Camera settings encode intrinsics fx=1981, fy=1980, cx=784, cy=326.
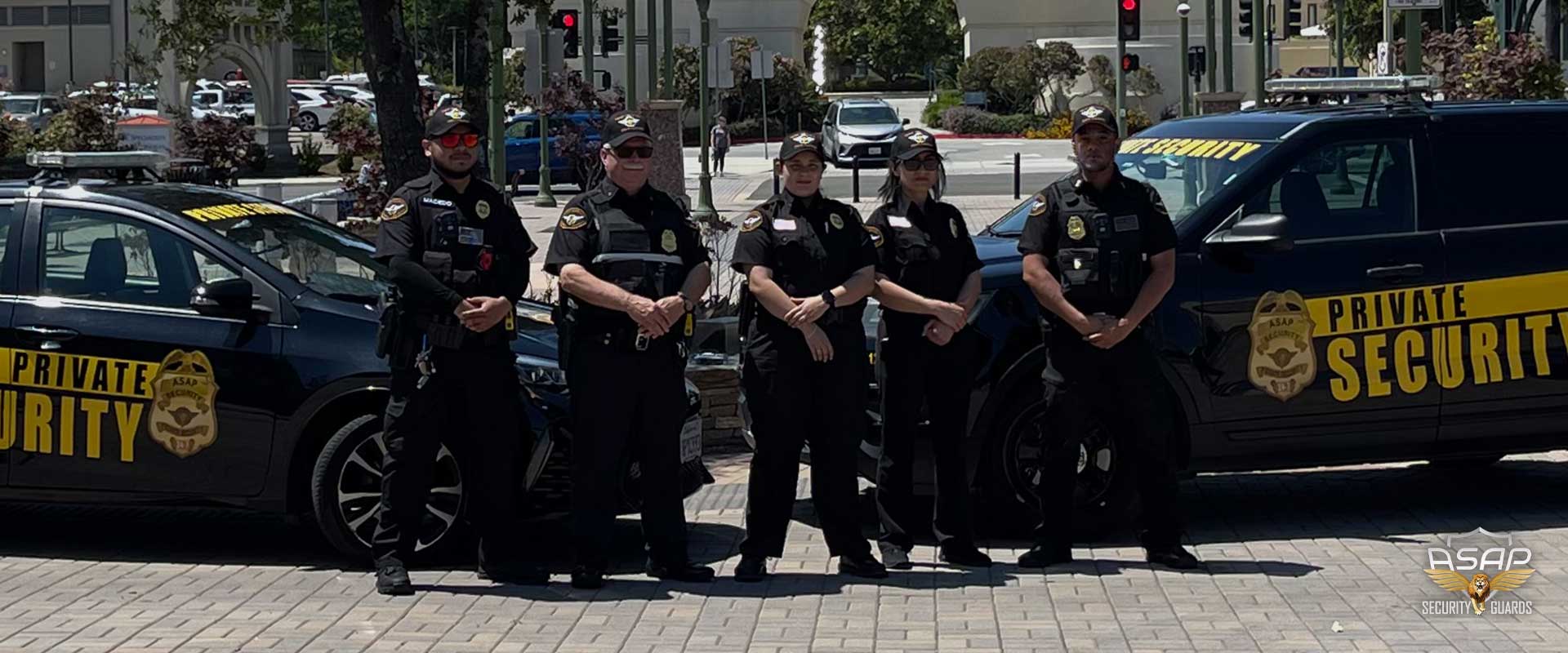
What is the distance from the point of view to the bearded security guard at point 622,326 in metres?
7.02

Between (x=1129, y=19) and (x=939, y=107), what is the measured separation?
38.8 meters

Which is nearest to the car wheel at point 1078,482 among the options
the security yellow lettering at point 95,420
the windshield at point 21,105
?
the security yellow lettering at point 95,420

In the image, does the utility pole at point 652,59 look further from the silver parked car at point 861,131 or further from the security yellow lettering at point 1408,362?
the security yellow lettering at point 1408,362

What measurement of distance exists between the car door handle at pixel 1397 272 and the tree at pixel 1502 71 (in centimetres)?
1445

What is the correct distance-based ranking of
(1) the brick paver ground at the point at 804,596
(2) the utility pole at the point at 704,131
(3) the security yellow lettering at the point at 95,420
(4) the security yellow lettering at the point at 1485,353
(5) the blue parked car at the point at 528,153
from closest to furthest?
1. (1) the brick paver ground at the point at 804,596
2. (3) the security yellow lettering at the point at 95,420
3. (4) the security yellow lettering at the point at 1485,353
4. (2) the utility pole at the point at 704,131
5. (5) the blue parked car at the point at 528,153

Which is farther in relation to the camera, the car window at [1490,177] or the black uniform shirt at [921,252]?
the car window at [1490,177]

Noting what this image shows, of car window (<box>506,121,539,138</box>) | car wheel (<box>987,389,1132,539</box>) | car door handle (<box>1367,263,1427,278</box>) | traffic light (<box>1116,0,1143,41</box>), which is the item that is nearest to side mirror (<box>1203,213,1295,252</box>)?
car door handle (<box>1367,263,1427,278</box>)

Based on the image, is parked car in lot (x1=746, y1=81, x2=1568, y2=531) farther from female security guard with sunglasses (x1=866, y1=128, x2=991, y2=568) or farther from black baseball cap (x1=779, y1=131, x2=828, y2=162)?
black baseball cap (x1=779, y1=131, x2=828, y2=162)

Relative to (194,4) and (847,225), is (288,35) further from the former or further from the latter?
(847,225)

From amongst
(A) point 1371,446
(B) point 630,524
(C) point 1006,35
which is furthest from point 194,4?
(C) point 1006,35

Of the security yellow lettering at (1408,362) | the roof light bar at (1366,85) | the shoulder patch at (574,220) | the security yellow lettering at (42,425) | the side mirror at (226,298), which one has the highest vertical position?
the roof light bar at (1366,85)

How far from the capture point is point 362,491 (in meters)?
7.35

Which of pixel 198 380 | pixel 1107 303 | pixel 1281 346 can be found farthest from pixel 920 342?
pixel 198 380

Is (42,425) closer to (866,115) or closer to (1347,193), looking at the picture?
(1347,193)
